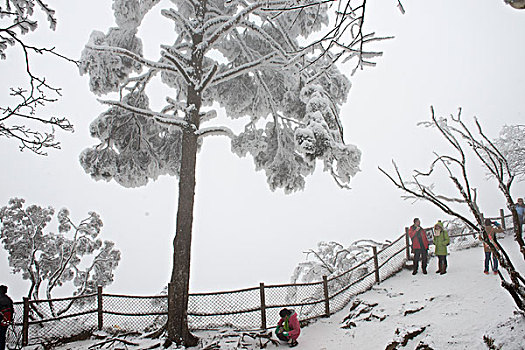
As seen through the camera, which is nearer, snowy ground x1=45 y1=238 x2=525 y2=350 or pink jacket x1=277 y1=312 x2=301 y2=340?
snowy ground x1=45 y1=238 x2=525 y2=350

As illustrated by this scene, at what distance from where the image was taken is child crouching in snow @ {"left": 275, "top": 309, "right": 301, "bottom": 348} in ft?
22.9

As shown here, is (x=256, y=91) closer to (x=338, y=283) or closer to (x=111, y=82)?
(x=111, y=82)

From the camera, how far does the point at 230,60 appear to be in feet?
33.8

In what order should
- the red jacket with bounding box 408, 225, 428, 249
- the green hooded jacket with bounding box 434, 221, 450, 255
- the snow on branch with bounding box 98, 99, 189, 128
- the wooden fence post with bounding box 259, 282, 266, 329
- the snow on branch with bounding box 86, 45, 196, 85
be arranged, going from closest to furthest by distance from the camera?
1. the snow on branch with bounding box 86, 45, 196, 85
2. the snow on branch with bounding box 98, 99, 189, 128
3. the wooden fence post with bounding box 259, 282, 266, 329
4. the green hooded jacket with bounding box 434, 221, 450, 255
5. the red jacket with bounding box 408, 225, 428, 249

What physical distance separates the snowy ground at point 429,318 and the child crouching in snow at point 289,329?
196 millimetres

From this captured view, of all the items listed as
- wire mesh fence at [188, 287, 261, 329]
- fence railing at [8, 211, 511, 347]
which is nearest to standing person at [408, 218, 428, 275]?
fence railing at [8, 211, 511, 347]

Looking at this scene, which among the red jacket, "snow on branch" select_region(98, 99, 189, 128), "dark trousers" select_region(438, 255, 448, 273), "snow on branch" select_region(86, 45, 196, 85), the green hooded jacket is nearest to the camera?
"snow on branch" select_region(86, 45, 196, 85)

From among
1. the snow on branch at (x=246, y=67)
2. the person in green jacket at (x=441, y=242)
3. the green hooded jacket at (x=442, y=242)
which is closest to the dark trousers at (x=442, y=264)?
the person in green jacket at (x=441, y=242)

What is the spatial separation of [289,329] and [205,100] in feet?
25.4

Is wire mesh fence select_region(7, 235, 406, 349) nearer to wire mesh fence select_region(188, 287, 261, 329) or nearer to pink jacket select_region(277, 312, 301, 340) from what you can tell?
wire mesh fence select_region(188, 287, 261, 329)

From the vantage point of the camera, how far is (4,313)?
20.6ft

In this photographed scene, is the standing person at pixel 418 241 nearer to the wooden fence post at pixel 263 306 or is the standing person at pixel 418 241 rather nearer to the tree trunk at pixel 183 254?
the wooden fence post at pixel 263 306

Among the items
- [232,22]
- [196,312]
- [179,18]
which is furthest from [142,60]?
[196,312]

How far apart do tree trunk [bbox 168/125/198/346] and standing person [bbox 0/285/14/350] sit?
122 inches
